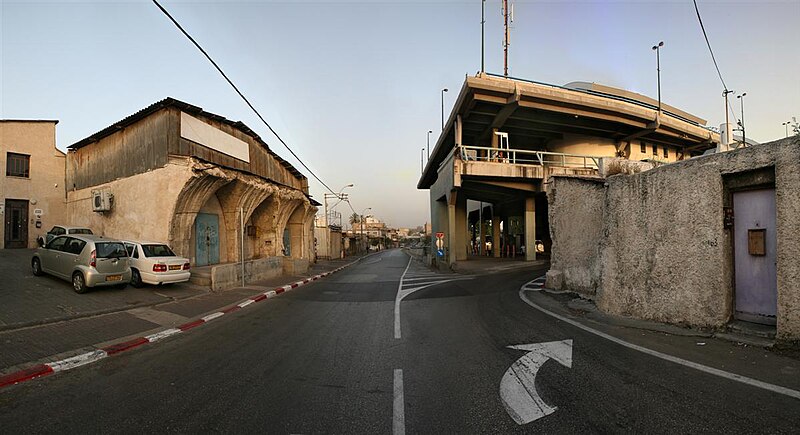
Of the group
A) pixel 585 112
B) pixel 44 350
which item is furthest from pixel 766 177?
pixel 585 112

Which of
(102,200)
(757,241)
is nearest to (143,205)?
(102,200)

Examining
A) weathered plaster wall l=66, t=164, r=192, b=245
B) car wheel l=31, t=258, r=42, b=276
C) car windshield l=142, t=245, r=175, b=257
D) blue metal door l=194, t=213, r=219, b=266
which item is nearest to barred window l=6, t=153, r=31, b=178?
weathered plaster wall l=66, t=164, r=192, b=245

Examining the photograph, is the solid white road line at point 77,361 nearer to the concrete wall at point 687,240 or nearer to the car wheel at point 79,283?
the car wheel at point 79,283

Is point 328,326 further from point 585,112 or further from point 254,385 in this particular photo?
point 585,112

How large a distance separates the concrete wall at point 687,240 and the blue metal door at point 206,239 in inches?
628

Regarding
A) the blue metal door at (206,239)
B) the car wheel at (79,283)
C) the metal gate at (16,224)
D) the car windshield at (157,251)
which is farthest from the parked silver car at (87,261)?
the metal gate at (16,224)

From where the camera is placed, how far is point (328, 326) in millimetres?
7836

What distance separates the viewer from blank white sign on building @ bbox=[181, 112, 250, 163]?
14.7 m

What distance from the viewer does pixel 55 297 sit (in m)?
9.62

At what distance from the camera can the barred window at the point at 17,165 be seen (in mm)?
19031

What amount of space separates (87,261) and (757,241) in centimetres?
1515

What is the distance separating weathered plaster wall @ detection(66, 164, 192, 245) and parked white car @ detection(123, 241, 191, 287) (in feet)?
5.57

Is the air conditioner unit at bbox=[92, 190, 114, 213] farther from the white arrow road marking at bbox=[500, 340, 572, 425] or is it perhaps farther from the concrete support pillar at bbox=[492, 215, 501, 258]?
the concrete support pillar at bbox=[492, 215, 501, 258]

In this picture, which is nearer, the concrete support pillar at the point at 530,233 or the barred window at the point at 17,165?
the barred window at the point at 17,165
